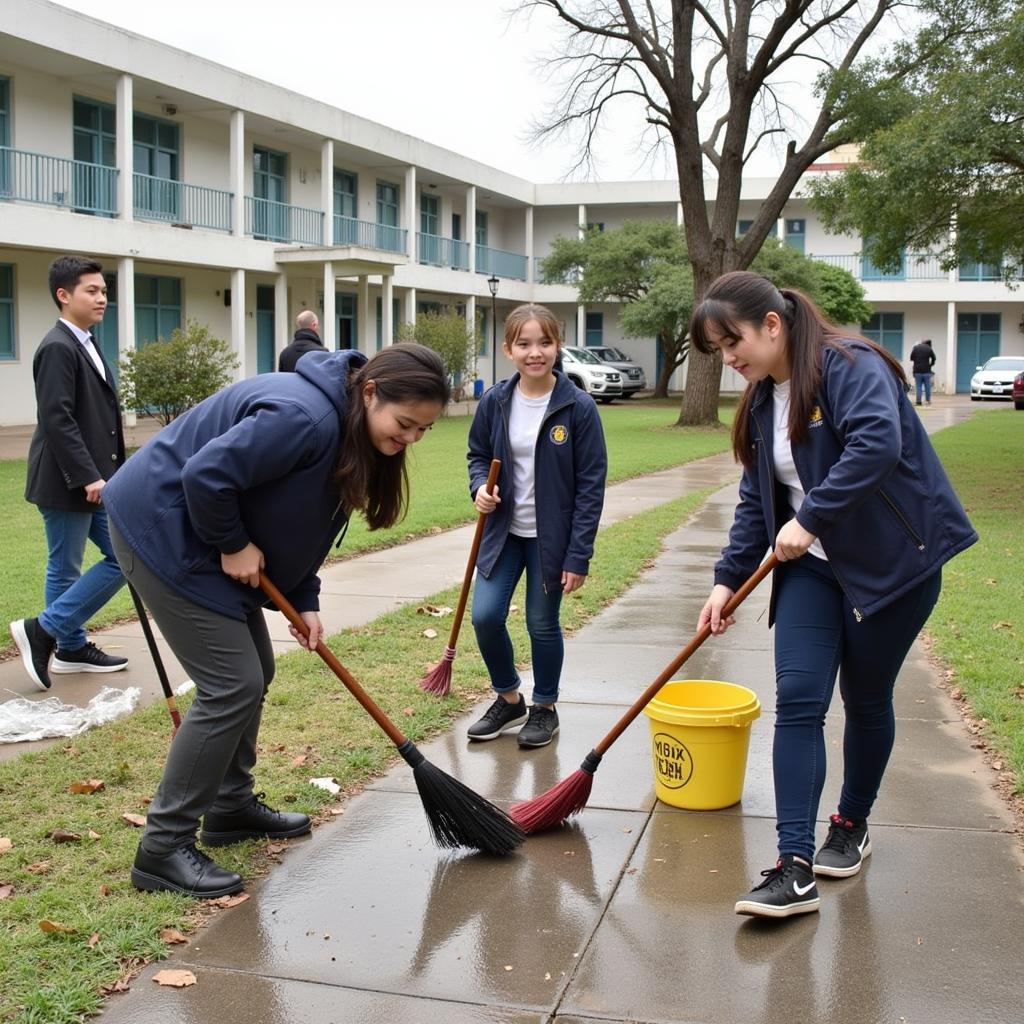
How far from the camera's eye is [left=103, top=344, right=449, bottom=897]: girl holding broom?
359 cm

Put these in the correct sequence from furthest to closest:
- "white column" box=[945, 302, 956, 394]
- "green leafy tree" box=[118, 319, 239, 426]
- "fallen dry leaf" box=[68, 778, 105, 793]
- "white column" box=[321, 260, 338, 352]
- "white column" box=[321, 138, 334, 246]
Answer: "white column" box=[945, 302, 956, 394]
"white column" box=[321, 138, 334, 246]
"white column" box=[321, 260, 338, 352]
"green leafy tree" box=[118, 319, 239, 426]
"fallen dry leaf" box=[68, 778, 105, 793]

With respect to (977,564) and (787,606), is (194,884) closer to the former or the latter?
(787,606)

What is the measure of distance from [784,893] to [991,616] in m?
4.86

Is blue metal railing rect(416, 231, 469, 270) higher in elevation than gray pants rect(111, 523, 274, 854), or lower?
higher

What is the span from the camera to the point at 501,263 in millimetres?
45719

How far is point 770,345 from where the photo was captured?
372 cm

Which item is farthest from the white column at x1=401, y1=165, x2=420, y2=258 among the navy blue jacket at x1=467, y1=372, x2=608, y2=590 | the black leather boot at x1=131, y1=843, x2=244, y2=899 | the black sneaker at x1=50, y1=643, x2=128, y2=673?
the black leather boot at x1=131, y1=843, x2=244, y2=899

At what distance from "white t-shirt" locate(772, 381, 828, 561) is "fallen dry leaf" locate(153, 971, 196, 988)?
2140 millimetres

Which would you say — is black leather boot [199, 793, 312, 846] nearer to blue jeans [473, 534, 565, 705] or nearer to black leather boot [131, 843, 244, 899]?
black leather boot [131, 843, 244, 899]

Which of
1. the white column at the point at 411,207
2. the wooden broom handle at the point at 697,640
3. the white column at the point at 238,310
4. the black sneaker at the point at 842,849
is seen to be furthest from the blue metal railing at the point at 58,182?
the black sneaker at the point at 842,849

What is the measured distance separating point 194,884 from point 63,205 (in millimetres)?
22590

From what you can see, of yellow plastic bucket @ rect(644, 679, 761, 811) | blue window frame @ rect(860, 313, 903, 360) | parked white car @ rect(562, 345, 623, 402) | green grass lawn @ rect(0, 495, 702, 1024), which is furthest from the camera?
blue window frame @ rect(860, 313, 903, 360)

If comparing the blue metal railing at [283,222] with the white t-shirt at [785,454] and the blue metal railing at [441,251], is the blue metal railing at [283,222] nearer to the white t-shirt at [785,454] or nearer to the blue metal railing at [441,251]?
the blue metal railing at [441,251]

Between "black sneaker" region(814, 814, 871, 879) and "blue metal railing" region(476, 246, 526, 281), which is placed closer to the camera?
"black sneaker" region(814, 814, 871, 879)
